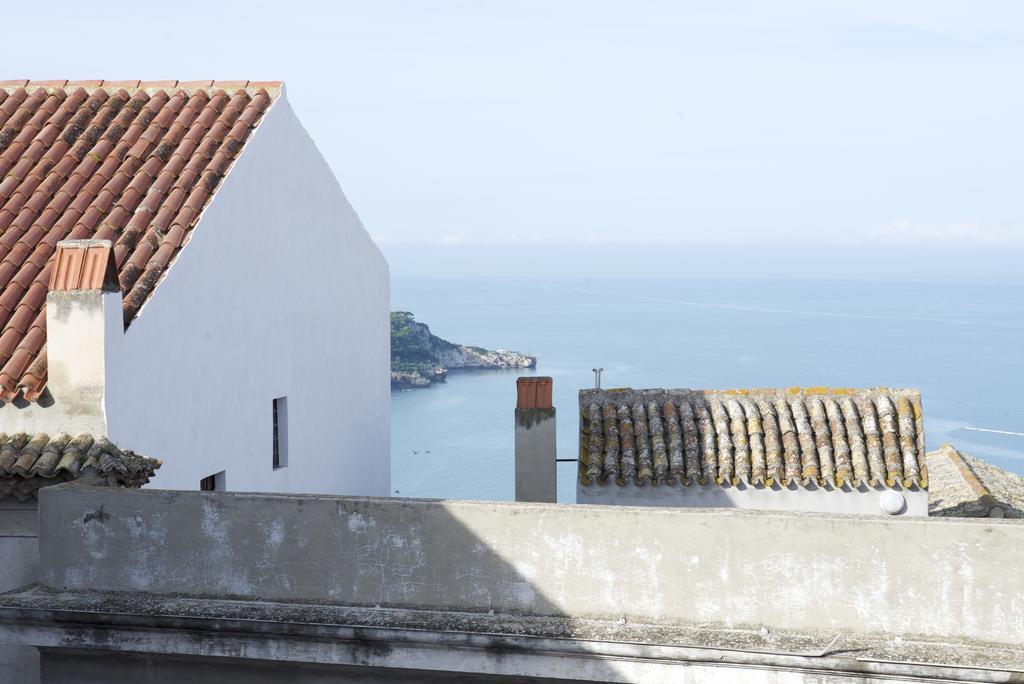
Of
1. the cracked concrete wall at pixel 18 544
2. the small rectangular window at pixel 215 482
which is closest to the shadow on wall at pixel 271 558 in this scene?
the cracked concrete wall at pixel 18 544

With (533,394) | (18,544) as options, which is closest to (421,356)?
(533,394)

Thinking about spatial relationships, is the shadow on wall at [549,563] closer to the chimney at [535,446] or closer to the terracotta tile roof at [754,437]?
the terracotta tile roof at [754,437]

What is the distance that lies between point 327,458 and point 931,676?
8.82 meters

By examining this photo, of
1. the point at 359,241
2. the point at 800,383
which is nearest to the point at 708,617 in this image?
the point at 359,241

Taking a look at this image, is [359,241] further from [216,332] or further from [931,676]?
[931,676]

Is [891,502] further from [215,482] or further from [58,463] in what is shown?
[58,463]

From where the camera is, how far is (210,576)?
8016 millimetres

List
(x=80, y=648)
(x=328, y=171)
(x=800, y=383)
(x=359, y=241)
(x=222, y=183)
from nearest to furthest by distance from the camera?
(x=80, y=648) → (x=222, y=183) → (x=328, y=171) → (x=359, y=241) → (x=800, y=383)

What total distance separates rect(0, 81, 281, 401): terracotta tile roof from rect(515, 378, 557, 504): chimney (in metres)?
4.87

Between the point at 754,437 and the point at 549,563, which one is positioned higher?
the point at 754,437

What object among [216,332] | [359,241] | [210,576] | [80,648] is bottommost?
[80,648]

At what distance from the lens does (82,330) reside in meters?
8.94

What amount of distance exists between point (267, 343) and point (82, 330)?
3633 millimetres

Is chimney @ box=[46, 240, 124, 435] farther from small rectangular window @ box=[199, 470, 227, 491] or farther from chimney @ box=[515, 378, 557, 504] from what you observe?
chimney @ box=[515, 378, 557, 504]
